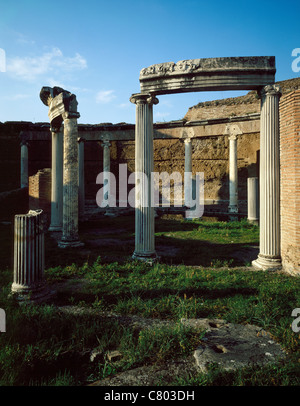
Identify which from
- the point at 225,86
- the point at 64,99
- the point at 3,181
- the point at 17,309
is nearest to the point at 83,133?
the point at 3,181

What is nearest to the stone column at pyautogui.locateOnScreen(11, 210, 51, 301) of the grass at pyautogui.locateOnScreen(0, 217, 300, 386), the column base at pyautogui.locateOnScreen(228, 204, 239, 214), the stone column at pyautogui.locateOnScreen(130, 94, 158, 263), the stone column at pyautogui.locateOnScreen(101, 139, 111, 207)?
the grass at pyautogui.locateOnScreen(0, 217, 300, 386)

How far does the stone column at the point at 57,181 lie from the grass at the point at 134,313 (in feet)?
11.2

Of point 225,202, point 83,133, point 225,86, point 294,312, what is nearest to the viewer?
point 294,312

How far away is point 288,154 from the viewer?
20.1ft

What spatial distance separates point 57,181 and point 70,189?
2.04m

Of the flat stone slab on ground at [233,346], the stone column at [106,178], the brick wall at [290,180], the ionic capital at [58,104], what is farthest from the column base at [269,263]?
the stone column at [106,178]

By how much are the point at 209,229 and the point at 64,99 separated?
7.70 metres

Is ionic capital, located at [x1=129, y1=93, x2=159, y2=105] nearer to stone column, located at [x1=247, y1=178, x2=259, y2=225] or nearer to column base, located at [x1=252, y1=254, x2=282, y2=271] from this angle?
column base, located at [x1=252, y1=254, x2=282, y2=271]

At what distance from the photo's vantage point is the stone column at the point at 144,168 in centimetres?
695

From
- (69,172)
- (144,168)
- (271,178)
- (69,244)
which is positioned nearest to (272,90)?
(271,178)

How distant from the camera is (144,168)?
6922mm

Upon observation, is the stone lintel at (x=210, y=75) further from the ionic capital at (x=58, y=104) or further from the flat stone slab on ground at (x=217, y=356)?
the flat stone slab on ground at (x=217, y=356)

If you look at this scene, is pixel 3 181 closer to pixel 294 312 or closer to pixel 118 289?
pixel 118 289

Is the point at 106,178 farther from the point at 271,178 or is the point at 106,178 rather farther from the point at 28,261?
the point at 28,261
